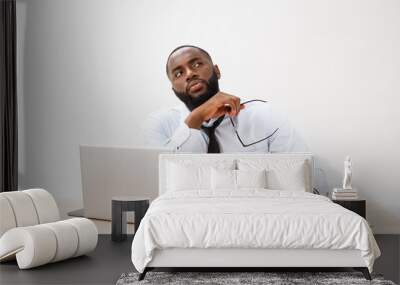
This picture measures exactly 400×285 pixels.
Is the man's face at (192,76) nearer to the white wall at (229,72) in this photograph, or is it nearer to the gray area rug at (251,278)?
the white wall at (229,72)

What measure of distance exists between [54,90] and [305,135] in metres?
2.88

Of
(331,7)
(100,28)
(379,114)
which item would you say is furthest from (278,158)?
(100,28)

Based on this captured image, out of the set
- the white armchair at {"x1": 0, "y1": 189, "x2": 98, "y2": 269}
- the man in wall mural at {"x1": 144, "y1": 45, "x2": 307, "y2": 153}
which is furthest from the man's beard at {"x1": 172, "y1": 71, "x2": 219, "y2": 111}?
the white armchair at {"x1": 0, "y1": 189, "x2": 98, "y2": 269}

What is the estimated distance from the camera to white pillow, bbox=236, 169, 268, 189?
6668mm

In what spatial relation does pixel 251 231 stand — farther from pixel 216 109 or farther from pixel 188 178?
pixel 216 109

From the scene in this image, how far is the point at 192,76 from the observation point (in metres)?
7.73

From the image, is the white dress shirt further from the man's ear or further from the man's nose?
the man's ear

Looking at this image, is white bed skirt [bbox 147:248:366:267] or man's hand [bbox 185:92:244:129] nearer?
white bed skirt [bbox 147:248:366:267]

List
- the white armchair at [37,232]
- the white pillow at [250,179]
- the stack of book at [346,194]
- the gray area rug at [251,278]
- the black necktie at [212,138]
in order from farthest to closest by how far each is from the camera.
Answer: the black necktie at [212,138]
the stack of book at [346,194]
the white pillow at [250,179]
the white armchair at [37,232]
the gray area rug at [251,278]

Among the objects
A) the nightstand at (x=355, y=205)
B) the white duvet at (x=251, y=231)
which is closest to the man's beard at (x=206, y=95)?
the nightstand at (x=355, y=205)

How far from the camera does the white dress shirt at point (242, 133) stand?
301 inches

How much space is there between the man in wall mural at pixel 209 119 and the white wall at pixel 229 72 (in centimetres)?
11

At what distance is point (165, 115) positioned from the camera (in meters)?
7.77

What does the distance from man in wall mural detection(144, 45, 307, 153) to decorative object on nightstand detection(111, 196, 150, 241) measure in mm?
1048
